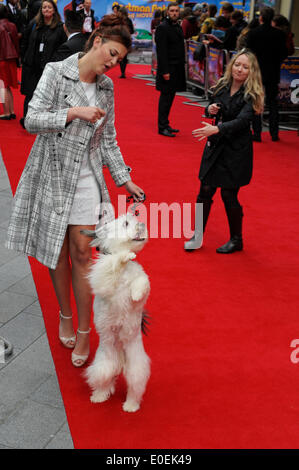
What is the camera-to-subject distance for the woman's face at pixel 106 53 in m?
2.66

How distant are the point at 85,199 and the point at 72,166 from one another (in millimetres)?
202

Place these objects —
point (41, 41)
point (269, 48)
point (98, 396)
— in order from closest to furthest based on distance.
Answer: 1. point (98, 396)
2. point (41, 41)
3. point (269, 48)

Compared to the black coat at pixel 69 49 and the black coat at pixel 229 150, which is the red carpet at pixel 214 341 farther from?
the black coat at pixel 69 49

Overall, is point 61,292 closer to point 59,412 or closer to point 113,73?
point 59,412

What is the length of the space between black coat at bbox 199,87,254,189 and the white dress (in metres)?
1.87

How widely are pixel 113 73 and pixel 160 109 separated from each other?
771cm

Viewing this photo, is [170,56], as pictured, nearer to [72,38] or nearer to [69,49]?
[72,38]

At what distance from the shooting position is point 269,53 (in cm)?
841

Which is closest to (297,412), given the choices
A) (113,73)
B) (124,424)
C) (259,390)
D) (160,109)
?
(259,390)

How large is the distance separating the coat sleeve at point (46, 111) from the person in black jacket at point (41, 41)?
15.4 feet

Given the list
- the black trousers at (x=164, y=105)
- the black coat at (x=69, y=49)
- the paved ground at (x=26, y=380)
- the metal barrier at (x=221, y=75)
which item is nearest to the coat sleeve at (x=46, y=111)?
the paved ground at (x=26, y=380)

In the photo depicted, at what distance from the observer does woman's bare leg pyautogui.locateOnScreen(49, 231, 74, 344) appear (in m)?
3.11

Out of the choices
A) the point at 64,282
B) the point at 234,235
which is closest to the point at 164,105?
the point at 234,235

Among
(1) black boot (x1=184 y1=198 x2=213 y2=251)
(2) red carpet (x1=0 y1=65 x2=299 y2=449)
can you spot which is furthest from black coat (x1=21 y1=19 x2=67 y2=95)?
(1) black boot (x1=184 y1=198 x2=213 y2=251)
